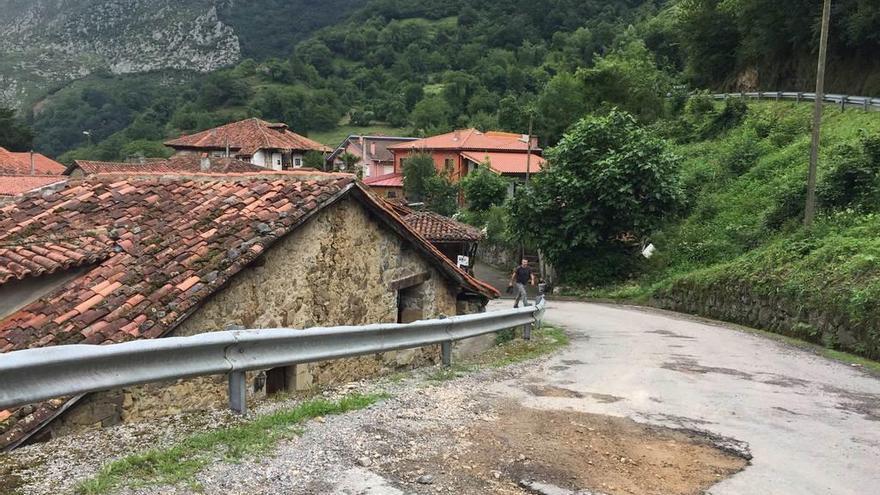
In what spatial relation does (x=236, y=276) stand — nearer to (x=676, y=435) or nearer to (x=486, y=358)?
(x=486, y=358)

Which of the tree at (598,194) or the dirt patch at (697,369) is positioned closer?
the dirt patch at (697,369)

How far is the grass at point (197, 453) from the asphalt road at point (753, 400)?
2.50m

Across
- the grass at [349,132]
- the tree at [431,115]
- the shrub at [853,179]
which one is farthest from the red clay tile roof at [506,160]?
the grass at [349,132]

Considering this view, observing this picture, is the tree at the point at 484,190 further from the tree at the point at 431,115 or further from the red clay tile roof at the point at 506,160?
the tree at the point at 431,115

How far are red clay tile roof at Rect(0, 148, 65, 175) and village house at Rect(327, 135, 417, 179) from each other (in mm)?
29288

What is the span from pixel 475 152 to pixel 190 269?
56329 millimetres

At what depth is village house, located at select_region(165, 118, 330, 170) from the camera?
2331 inches

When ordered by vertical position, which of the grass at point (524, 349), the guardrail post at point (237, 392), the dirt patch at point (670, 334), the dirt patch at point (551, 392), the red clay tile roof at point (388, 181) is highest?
the red clay tile roof at point (388, 181)

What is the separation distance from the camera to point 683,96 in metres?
49.1

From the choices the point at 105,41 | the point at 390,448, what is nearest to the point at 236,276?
the point at 390,448

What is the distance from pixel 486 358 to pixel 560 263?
2329cm

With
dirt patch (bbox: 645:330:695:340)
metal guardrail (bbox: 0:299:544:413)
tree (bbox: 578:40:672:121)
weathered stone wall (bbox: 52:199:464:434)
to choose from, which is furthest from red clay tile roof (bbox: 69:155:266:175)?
metal guardrail (bbox: 0:299:544:413)

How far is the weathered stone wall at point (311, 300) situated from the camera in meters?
7.17

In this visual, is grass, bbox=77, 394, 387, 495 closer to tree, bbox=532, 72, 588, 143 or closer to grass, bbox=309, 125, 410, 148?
tree, bbox=532, 72, 588, 143
